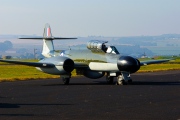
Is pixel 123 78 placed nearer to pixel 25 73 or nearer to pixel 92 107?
pixel 92 107

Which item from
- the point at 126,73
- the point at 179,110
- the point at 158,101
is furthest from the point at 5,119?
the point at 126,73

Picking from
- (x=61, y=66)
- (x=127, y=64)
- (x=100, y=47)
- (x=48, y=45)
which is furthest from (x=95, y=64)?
(x=48, y=45)

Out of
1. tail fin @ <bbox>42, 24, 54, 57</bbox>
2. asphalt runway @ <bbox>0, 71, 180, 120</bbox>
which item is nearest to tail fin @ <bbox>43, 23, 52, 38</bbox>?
tail fin @ <bbox>42, 24, 54, 57</bbox>

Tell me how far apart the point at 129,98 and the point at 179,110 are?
496cm

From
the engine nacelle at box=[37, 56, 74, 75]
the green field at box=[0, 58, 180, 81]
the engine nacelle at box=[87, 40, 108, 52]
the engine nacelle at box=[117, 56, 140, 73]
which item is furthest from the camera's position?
the green field at box=[0, 58, 180, 81]

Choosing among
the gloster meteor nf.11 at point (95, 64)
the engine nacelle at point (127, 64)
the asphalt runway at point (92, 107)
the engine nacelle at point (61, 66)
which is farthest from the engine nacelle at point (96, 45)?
the asphalt runway at point (92, 107)

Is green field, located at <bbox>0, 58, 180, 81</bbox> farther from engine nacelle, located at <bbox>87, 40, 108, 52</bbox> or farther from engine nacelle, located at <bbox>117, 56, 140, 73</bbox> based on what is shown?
engine nacelle, located at <bbox>117, 56, 140, 73</bbox>

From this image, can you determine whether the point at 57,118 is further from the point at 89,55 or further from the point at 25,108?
the point at 89,55

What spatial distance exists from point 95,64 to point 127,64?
3084 millimetres

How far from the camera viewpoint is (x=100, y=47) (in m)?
33.8

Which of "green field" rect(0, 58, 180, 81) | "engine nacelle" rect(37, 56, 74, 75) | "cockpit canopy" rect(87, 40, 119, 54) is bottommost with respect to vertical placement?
"green field" rect(0, 58, 180, 81)

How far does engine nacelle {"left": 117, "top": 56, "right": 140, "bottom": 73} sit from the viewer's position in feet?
Answer: 101

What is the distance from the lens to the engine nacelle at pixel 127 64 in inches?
1208

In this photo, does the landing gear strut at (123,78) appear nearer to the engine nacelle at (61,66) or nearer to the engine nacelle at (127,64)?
the engine nacelle at (127,64)
